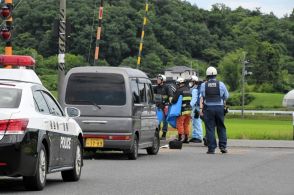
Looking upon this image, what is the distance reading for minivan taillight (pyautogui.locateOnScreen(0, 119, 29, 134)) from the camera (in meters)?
11.1

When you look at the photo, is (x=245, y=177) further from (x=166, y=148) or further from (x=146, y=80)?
(x=166, y=148)

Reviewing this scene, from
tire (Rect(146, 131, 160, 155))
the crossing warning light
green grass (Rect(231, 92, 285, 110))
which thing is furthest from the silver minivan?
green grass (Rect(231, 92, 285, 110))

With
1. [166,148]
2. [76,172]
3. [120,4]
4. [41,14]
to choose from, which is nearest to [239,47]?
[120,4]

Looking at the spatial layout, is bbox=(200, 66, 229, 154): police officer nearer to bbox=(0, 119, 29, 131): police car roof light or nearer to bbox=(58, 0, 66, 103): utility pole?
bbox=(58, 0, 66, 103): utility pole

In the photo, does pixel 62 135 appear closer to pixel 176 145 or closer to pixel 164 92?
pixel 176 145

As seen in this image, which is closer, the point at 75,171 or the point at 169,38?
the point at 75,171

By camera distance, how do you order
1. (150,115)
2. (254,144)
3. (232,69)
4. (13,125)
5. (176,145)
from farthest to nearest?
(232,69) → (254,144) → (176,145) → (150,115) → (13,125)

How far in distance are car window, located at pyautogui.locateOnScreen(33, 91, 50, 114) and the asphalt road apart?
1.03 m

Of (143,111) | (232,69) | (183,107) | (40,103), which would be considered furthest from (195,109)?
(232,69)

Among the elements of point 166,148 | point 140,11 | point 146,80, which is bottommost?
point 166,148

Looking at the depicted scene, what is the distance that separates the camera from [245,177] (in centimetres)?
1481

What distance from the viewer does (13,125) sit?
11.2 m

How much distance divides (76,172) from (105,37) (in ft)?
261

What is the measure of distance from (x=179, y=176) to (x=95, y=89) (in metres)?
5.18
